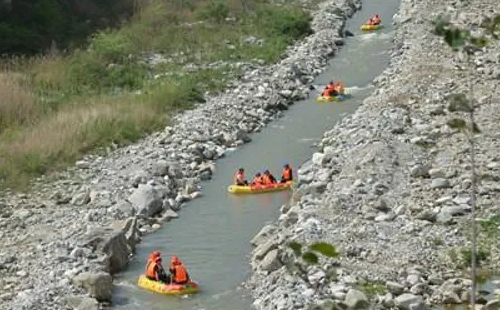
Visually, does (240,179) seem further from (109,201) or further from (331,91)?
(331,91)

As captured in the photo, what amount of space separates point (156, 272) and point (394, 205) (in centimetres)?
449

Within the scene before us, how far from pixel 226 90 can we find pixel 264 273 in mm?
14620

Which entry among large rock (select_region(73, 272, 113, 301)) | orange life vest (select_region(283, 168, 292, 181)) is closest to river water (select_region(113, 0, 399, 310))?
large rock (select_region(73, 272, 113, 301))

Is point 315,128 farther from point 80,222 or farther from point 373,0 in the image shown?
point 373,0

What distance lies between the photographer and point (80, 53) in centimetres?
3062

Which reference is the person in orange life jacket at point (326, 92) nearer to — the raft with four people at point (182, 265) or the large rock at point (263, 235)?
the raft with four people at point (182, 265)

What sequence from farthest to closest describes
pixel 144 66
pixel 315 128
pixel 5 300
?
pixel 144 66
pixel 315 128
pixel 5 300

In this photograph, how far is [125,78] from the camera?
94.8 ft

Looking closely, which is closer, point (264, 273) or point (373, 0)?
point (264, 273)

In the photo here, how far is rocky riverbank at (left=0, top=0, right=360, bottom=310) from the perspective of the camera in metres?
14.9

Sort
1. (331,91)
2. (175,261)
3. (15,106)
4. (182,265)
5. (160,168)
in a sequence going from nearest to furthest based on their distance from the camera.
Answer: (175,261) < (182,265) < (160,168) < (15,106) < (331,91)

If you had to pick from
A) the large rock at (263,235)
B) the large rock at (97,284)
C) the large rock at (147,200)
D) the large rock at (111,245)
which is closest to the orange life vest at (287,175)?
the large rock at (147,200)

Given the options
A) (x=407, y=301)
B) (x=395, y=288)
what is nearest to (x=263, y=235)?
(x=395, y=288)

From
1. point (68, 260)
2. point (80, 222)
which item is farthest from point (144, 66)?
point (68, 260)
